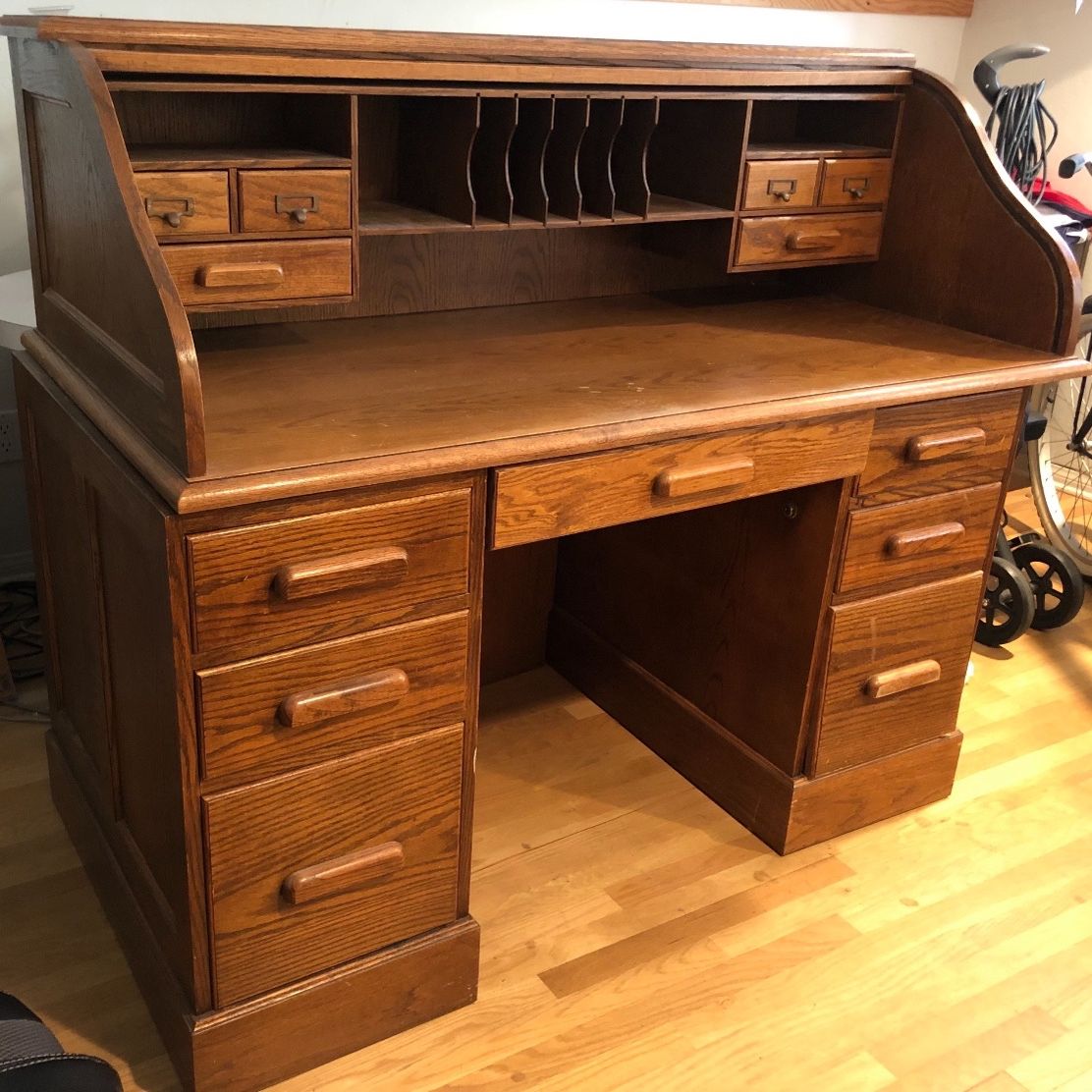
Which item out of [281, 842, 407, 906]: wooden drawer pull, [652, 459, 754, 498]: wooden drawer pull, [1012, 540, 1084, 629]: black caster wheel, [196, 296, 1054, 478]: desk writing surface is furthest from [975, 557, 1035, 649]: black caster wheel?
[281, 842, 407, 906]: wooden drawer pull

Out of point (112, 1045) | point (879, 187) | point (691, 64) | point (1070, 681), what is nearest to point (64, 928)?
point (112, 1045)

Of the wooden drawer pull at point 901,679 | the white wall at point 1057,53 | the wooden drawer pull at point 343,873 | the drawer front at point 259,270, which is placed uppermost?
the drawer front at point 259,270

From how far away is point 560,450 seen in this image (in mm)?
1395

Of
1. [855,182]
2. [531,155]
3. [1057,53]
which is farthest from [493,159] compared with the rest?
[1057,53]

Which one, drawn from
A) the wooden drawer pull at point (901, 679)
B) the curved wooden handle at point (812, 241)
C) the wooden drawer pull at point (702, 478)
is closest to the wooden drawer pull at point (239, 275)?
the wooden drawer pull at point (702, 478)

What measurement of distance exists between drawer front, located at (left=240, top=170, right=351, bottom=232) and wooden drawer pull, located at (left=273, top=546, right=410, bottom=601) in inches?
17.2

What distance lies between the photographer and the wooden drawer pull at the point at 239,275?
142 centimetres

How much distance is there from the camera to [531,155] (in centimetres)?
166

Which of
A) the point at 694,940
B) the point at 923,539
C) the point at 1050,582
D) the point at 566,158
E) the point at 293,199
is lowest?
the point at 1050,582

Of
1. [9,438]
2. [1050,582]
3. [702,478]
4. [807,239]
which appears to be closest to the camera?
[702,478]

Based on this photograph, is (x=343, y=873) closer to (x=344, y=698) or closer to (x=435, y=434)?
(x=344, y=698)

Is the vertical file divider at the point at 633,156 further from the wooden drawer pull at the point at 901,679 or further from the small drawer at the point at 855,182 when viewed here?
the wooden drawer pull at the point at 901,679

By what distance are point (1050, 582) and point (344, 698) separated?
6.58ft

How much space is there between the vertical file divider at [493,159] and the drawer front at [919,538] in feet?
2.27
